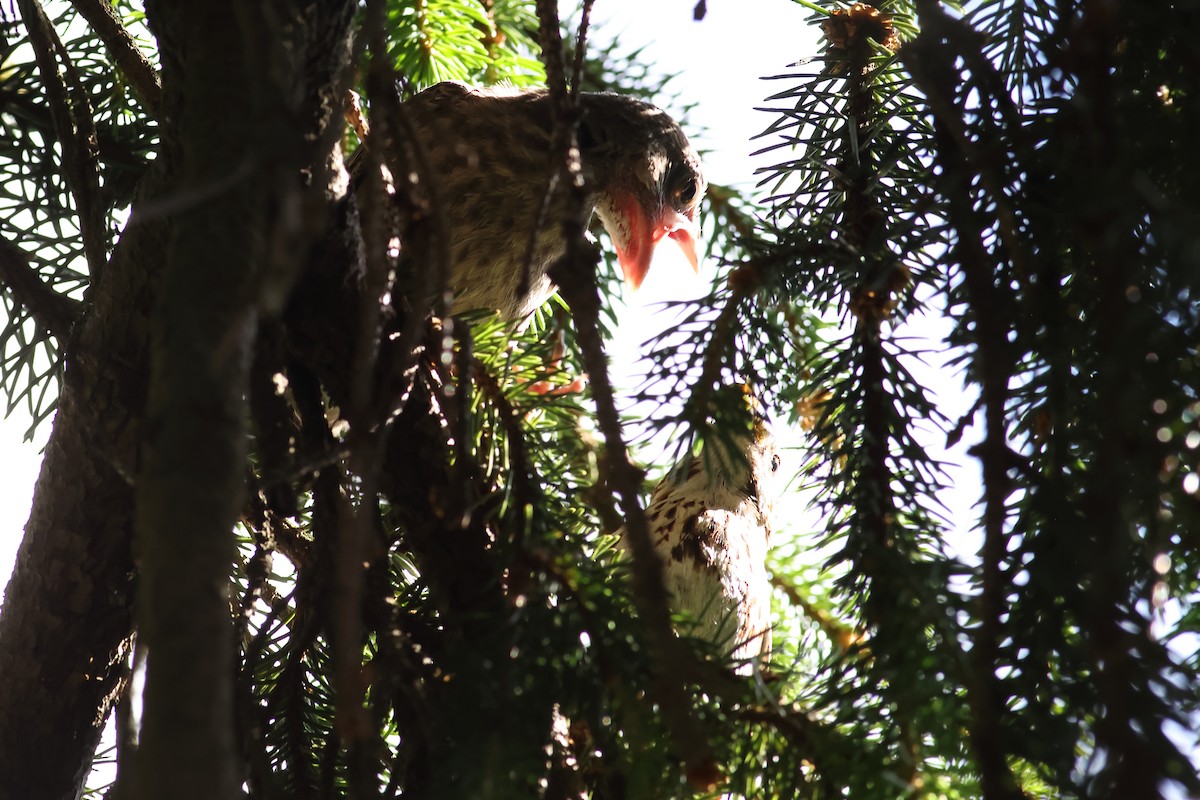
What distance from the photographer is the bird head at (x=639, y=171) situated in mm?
1633

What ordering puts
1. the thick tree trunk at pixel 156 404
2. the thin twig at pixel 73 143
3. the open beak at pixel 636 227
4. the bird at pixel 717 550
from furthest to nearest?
the open beak at pixel 636 227 → the bird at pixel 717 550 → the thin twig at pixel 73 143 → the thick tree trunk at pixel 156 404

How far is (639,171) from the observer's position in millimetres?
1656

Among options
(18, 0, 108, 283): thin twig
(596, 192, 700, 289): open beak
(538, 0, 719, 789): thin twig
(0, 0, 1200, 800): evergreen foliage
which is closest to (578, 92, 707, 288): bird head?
(596, 192, 700, 289): open beak

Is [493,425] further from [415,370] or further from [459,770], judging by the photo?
[459,770]

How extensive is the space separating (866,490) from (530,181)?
849mm

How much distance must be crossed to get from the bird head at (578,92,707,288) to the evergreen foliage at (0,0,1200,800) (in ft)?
2.12

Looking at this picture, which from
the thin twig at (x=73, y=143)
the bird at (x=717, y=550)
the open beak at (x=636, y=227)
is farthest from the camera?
the open beak at (x=636, y=227)

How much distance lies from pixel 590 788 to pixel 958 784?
27 centimetres

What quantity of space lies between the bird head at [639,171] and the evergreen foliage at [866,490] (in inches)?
25.4

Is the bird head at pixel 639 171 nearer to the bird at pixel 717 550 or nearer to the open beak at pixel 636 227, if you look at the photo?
the open beak at pixel 636 227

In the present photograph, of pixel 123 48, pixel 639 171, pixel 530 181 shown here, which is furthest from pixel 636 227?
pixel 123 48

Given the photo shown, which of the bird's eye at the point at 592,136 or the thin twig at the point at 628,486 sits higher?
the bird's eye at the point at 592,136

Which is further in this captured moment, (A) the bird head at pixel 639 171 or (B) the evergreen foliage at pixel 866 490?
(A) the bird head at pixel 639 171

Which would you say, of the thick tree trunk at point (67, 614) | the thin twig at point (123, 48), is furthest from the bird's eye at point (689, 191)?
the thick tree trunk at point (67, 614)
